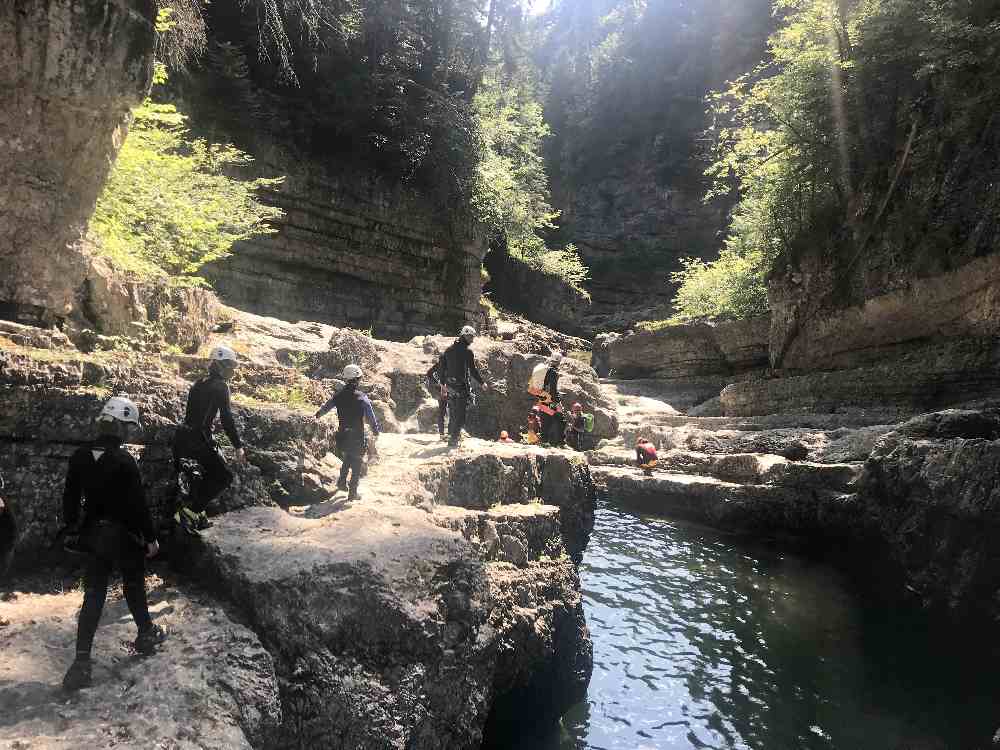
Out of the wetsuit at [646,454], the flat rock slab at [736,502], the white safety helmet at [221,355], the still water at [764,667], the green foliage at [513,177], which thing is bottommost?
the still water at [764,667]

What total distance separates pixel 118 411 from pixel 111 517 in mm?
661

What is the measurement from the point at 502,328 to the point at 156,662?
975 inches

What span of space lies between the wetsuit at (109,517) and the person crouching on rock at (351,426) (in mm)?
2658

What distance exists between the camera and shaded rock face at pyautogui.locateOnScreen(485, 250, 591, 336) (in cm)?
3566

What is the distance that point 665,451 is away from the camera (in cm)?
1598

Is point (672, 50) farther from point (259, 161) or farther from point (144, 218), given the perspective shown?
point (144, 218)

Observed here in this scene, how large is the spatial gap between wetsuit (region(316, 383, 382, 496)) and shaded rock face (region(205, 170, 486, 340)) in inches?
552

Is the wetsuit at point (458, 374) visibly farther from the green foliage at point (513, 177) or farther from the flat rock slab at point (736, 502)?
Result: the green foliage at point (513, 177)

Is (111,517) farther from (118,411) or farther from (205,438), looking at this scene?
(205,438)

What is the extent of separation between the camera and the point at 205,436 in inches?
208

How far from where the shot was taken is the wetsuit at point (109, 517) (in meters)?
3.59

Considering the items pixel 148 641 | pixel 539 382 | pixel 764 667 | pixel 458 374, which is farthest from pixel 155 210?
pixel 764 667

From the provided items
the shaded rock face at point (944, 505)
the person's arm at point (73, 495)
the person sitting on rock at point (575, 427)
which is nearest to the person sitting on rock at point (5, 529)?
the person's arm at point (73, 495)

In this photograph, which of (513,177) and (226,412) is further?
(513,177)
